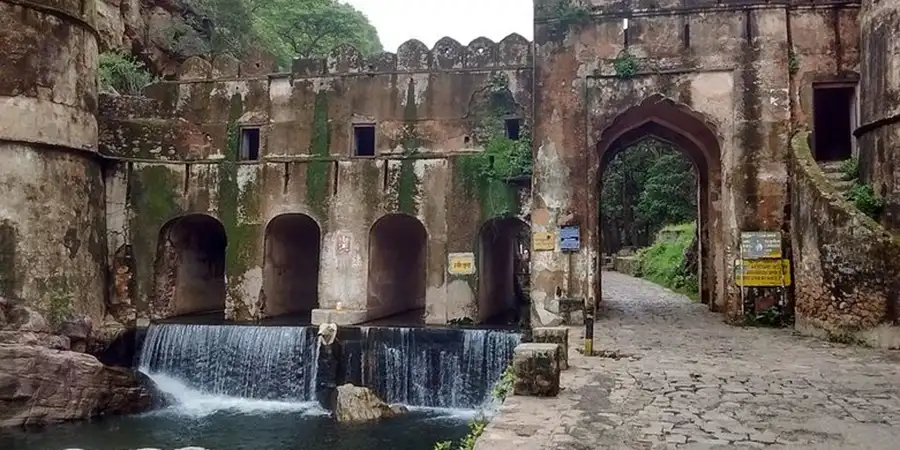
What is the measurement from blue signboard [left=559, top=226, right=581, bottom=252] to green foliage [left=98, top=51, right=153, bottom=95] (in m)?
11.3

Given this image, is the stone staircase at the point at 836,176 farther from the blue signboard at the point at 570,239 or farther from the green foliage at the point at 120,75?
the green foliage at the point at 120,75

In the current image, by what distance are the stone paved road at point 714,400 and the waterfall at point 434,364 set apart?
2.18m

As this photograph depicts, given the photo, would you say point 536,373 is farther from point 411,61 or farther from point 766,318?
point 411,61

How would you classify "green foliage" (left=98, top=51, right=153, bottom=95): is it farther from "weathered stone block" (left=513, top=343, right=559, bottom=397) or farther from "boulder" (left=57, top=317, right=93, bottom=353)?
"weathered stone block" (left=513, top=343, right=559, bottom=397)

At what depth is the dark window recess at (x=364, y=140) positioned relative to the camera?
631 inches

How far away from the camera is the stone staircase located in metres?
11.7

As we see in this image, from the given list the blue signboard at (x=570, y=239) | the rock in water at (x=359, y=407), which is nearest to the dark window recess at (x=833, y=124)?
the blue signboard at (x=570, y=239)

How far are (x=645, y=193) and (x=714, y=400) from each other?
984 inches

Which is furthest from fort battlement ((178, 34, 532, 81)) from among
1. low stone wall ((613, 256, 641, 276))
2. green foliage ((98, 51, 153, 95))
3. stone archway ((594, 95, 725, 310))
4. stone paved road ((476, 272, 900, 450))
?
low stone wall ((613, 256, 641, 276))

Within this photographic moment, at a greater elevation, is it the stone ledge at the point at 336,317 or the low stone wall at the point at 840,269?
the low stone wall at the point at 840,269

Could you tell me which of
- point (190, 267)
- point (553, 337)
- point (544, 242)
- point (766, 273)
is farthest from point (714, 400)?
point (190, 267)

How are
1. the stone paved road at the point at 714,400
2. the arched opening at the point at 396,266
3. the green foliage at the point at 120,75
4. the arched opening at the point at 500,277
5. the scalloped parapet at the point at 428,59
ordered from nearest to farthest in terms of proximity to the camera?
the stone paved road at the point at 714,400 → the arched opening at the point at 500,277 → the scalloped parapet at the point at 428,59 → the arched opening at the point at 396,266 → the green foliage at the point at 120,75

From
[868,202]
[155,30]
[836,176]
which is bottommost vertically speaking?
[868,202]

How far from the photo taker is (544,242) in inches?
523
